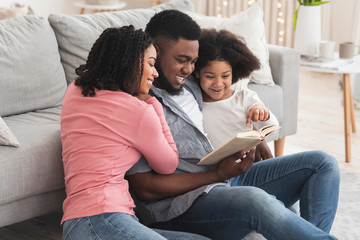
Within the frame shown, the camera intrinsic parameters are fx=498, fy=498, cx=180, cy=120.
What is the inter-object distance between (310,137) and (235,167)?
155 cm

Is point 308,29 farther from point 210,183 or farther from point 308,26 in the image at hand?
point 210,183

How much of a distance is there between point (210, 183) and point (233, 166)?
0.27ft

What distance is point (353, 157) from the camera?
261cm

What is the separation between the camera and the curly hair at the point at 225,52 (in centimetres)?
166

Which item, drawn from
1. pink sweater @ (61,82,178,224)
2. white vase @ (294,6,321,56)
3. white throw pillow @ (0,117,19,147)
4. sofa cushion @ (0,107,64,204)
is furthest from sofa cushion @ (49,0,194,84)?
white vase @ (294,6,321,56)

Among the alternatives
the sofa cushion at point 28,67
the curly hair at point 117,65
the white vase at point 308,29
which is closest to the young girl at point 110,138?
the curly hair at point 117,65

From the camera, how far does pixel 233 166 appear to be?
1.43 m

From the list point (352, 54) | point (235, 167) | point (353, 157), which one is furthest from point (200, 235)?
point (352, 54)

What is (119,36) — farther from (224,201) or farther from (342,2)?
(342,2)

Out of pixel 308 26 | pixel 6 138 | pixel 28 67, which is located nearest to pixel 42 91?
pixel 28 67

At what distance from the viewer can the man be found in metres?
1.30

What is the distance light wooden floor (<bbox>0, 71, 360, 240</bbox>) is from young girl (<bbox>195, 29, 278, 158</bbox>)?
2.39ft

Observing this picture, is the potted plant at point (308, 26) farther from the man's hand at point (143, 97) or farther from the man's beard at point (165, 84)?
the man's hand at point (143, 97)

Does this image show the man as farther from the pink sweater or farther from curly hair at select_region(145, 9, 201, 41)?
the pink sweater
